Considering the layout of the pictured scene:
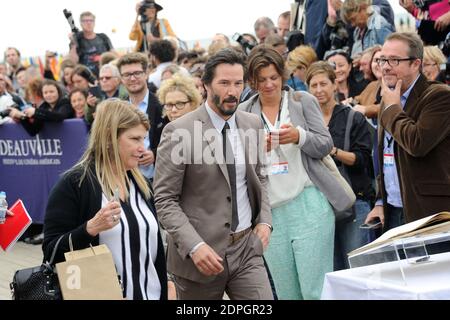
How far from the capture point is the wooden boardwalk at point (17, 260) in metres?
8.41

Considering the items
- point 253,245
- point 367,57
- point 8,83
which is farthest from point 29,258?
point 253,245

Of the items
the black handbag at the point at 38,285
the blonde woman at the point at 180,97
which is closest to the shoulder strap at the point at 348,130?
the blonde woman at the point at 180,97

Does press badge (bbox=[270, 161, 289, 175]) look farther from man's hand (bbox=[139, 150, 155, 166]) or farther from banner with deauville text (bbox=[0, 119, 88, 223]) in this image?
banner with deauville text (bbox=[0, 119, 88, 223])

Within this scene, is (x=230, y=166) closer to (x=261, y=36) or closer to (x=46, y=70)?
(x=261, y=36)

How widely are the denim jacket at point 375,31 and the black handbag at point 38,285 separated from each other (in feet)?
18.3

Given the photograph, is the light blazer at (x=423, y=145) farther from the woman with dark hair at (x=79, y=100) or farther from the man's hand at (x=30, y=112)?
the man's hand at (x=30, y=112)

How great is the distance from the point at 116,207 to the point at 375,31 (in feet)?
17.5

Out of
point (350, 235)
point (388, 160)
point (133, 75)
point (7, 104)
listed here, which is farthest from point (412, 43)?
point (7, 104)

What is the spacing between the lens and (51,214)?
12.9 feet

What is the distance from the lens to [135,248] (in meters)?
4.02

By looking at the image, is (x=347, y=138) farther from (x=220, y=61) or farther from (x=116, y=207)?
(x=116, y=207)

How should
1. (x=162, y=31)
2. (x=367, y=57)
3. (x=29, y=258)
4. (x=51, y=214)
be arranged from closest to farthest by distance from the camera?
(x=51, y=214)
(x=367, y=57)
(x=29, y=258)
(x=162, y=31)

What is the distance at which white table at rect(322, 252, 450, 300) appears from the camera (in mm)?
3148
